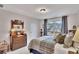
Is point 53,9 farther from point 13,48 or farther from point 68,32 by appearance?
point 13,48

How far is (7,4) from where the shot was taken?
1.24m

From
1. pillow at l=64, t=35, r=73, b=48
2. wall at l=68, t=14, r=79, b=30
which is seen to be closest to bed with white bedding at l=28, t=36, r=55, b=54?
pillow at l=64, t=35, r=73, b=48

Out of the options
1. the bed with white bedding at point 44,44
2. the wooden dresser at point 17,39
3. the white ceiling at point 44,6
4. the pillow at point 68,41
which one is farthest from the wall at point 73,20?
the wooden dresser at point 17,39

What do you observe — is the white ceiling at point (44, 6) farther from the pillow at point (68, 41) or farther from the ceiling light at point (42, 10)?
the pillow at point (68, 41)

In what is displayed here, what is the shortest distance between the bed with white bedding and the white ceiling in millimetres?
A: 421

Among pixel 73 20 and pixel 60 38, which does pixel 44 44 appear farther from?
pixel 73 20

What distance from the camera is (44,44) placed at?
1704 millimetres

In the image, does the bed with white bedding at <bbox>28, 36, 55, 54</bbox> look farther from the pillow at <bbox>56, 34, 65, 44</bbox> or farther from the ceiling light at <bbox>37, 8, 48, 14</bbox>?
the ceiling light at <bbox>37, 8, 48, 14</bbox>

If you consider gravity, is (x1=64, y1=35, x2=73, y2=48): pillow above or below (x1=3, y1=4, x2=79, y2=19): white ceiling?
below

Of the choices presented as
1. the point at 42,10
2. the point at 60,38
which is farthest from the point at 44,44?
the point at 42,10

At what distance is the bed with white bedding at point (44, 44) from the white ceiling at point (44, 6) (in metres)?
0.42

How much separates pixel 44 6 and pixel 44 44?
0.75 m

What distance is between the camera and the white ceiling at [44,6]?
1343 mm

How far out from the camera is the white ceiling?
1343 mm
